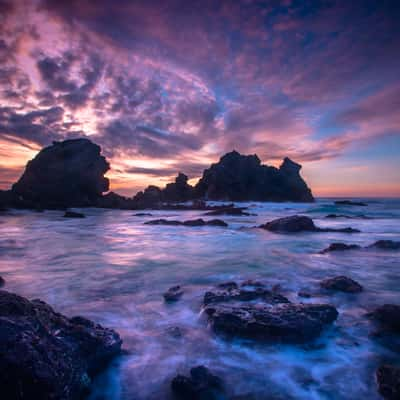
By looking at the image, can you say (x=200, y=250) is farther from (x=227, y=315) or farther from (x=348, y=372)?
(x=348, y=372)

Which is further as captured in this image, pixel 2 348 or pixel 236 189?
pixel 236 189

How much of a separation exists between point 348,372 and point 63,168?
4733cm

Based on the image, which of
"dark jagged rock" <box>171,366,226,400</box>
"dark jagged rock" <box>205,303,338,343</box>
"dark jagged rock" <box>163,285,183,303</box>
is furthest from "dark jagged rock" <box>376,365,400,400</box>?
"dark jagged rock" <box>163,285,183,303</box>

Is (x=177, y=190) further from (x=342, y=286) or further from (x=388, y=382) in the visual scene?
(x=388, y=382)

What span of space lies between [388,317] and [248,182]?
58.2 meters

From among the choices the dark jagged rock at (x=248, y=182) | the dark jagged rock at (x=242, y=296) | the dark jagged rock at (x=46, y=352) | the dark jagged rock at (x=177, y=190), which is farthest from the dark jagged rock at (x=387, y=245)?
the dark jagged rock at (x=248, y=182)

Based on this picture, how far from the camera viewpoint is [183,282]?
203 inches

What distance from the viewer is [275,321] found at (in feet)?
9.55

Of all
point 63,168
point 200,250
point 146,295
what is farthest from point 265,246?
point 63,168

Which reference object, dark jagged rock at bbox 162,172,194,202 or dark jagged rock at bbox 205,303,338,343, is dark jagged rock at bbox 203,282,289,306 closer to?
dark jagged rock at bbox 205,303,338,343

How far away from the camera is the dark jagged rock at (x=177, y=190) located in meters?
53.2

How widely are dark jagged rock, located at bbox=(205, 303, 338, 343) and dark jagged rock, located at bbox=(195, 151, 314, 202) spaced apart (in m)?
54.0

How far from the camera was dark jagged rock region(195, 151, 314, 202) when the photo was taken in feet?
189

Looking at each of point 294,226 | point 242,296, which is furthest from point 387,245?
point 242,296
